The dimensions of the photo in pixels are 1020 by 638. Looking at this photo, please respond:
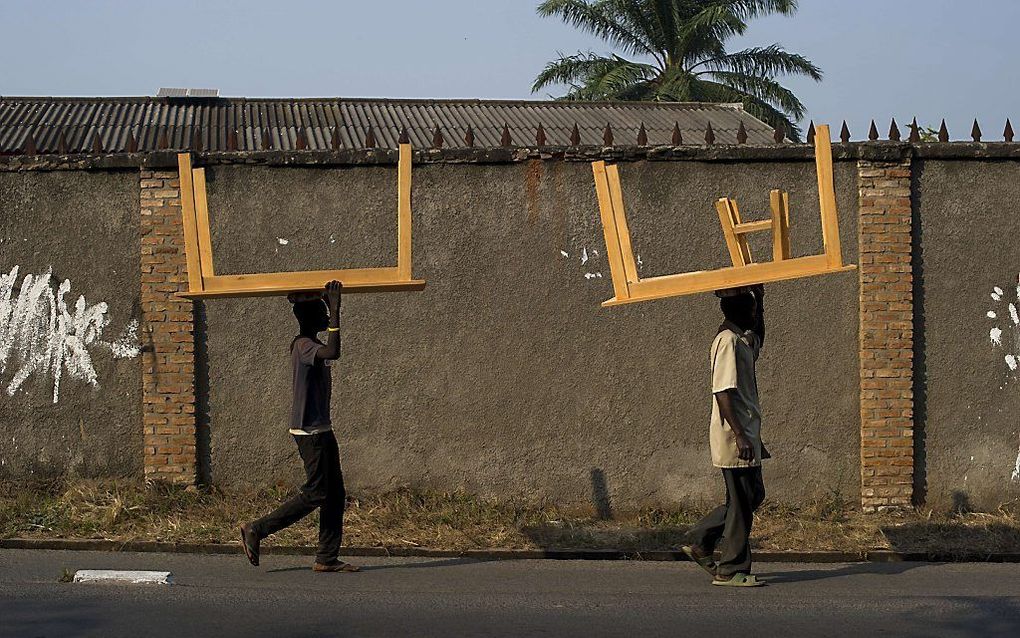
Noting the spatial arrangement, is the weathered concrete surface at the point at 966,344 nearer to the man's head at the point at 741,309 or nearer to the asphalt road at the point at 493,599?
the asphalt road at the point at 493,599

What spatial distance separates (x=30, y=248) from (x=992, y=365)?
7.30m

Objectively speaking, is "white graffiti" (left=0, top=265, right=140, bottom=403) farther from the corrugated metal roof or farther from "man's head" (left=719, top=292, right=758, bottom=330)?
the corrugated metal roof

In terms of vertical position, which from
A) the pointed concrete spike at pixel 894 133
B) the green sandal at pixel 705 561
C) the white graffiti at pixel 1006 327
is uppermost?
the pointed concrete spike at pixel 894 133

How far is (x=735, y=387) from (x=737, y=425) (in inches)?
8.5

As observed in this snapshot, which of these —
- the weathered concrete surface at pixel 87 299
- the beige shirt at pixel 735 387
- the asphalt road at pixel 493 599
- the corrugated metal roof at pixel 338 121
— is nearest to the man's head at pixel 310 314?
the asphalt road at pixel 493 599

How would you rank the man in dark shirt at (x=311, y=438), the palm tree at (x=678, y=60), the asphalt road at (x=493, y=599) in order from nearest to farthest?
the asphalt road at (x=493, y=599) < the man in dark shirt at (x=311, y=438) < the palm tree at (x=678, y=60)

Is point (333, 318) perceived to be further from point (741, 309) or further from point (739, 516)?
point (739, 516)

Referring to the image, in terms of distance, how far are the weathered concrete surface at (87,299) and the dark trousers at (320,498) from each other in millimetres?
2359

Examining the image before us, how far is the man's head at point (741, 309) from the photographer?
735 cm

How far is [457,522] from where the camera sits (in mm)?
9102

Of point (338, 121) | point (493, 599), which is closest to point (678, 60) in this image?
point (338, 121)

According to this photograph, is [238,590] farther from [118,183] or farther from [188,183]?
[118,183]

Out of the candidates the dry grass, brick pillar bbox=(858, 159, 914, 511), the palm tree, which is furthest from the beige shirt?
the palm tree

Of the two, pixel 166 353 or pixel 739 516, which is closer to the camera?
pixel 739 516
